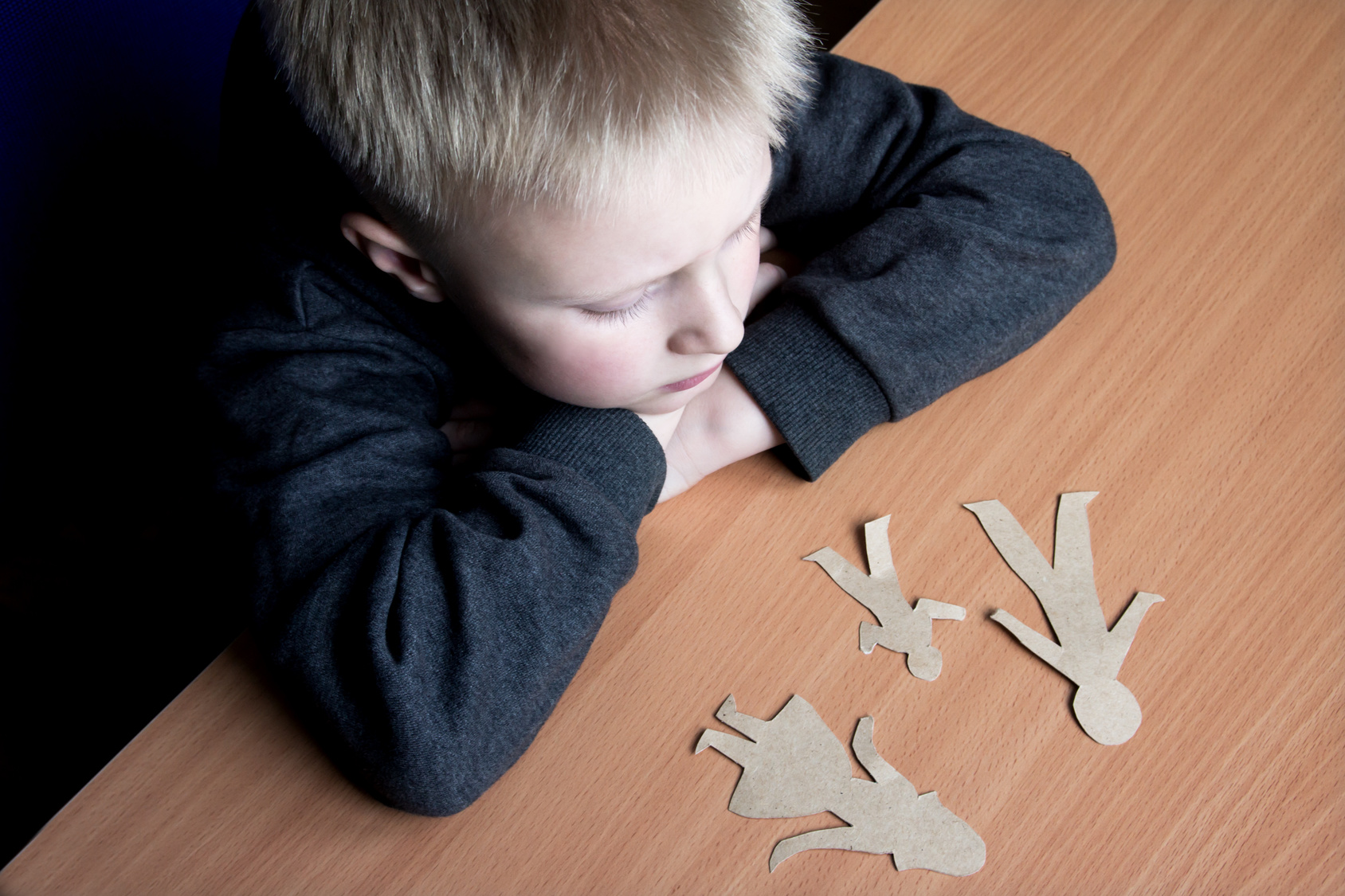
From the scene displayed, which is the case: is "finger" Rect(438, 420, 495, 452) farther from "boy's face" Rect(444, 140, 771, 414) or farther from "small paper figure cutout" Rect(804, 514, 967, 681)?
"small paper figure cutout" Rect(804, 514, 967, 681)

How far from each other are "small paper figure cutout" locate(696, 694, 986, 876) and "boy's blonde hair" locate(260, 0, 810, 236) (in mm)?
320

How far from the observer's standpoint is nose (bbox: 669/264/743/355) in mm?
591

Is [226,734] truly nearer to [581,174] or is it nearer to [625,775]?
[625,775]

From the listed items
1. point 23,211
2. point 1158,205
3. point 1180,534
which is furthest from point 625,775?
point 23,211

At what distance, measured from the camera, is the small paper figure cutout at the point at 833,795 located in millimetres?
532

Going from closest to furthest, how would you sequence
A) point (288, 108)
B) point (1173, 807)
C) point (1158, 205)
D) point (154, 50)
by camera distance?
1. point (1173, 807)
2. point (288, 108)
3. point (1158, 205)
4. point (154, 50)

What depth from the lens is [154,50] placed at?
36.4 inches

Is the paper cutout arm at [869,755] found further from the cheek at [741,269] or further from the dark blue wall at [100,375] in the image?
the dark blue wall at [100,375]

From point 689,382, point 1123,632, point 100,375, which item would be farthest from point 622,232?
point 100,375

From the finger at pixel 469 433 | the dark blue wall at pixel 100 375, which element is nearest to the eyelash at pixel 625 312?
the finger at pixel 469 433

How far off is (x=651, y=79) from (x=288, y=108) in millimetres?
278

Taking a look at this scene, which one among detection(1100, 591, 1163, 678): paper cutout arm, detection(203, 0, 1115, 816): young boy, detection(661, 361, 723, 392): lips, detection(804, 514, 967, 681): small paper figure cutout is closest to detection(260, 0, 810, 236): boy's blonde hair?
detection(203, 0, 1115, 816): young boy

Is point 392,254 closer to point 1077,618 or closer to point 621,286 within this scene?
point 621,286

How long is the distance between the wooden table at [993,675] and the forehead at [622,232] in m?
0.20
